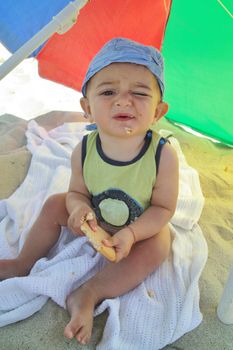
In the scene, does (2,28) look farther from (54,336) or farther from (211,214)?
(54,336)

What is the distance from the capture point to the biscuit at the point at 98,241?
34.6 inches

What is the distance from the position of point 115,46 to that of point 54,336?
2.07 feet

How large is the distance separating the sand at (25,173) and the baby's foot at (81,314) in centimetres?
3

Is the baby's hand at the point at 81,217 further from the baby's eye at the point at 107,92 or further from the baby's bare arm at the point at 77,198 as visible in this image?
the baby's eye at the point at 107,92

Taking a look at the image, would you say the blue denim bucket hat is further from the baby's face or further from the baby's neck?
the baby's neck

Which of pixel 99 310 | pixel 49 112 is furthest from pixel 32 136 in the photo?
pixel 99 310

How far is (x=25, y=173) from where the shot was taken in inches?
57.5

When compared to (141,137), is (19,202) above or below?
below

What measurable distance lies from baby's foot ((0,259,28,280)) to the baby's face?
14.8 inches

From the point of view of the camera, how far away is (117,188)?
1.06 meters

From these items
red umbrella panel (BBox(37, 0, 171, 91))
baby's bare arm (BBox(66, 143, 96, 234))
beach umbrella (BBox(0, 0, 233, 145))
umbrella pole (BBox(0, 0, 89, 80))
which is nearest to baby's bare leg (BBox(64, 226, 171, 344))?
baby's bare arm (BBox(66, 143, 96, 234))

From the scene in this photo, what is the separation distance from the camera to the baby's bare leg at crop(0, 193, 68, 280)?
105 centimetres

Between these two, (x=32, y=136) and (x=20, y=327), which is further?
(x=32, y=136)

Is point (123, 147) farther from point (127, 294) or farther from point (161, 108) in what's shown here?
point (127, 294)
